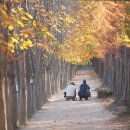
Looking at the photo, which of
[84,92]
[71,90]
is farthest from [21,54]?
[84,92]

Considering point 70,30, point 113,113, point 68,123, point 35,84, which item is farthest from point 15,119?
point 70,30

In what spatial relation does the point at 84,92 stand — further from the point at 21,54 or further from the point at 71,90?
the point at 21,54

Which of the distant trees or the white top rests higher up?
the distant trees

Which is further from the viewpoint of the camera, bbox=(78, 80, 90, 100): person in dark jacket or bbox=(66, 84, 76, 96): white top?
bbox=(78, 80, 90, 100): person in dark jacket

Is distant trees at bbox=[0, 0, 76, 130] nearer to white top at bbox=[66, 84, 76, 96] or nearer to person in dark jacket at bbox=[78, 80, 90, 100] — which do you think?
white top at bbox=[66, 84, 76, 96]

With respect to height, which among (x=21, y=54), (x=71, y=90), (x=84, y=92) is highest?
(x=21, y=54)

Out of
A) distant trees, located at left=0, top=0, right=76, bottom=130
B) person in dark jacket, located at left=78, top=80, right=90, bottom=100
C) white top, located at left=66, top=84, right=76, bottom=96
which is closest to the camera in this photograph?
distant trees, located at left=0, top=0, right=76, bottom=130

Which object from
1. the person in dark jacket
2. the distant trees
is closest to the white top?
the person in dark jacket

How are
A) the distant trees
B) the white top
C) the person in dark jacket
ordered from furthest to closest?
the person in dark jacket, the white top, the distant trees

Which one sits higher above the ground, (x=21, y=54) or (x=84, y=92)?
(x=21, y=54)

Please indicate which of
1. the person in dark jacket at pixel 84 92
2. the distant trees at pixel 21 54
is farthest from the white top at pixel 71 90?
the distant trees at pixel 21 54

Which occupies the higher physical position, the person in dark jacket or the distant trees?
the distant trees

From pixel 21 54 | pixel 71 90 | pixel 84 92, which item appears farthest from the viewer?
pixel 84 92

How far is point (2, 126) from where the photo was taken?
43.3 ft
